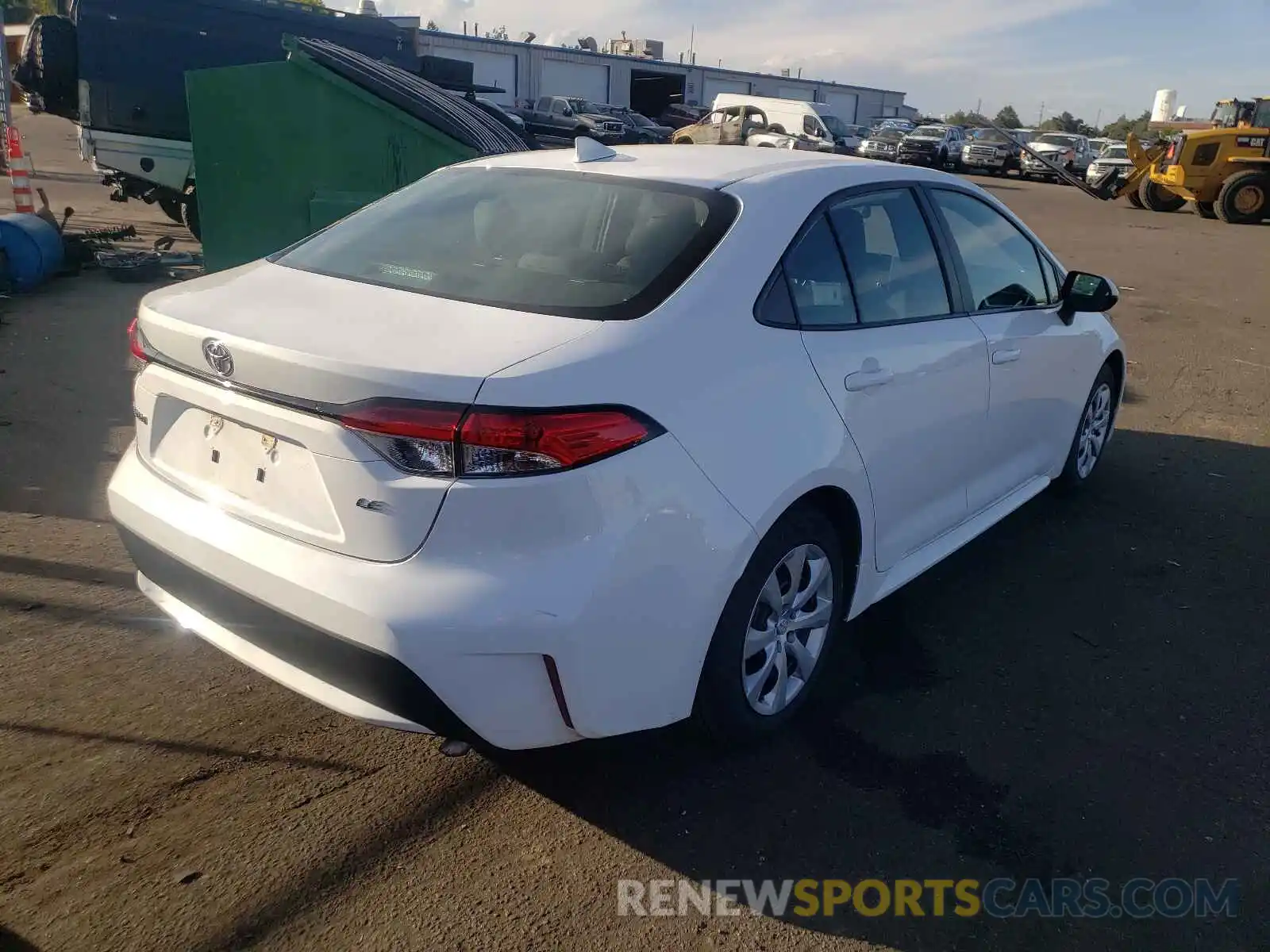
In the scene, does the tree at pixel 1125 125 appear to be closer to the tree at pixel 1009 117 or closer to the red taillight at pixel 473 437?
the tree at pixel 1009 117

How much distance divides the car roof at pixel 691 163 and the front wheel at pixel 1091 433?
208 centimetres

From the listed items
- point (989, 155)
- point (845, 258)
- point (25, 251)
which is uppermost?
point (989, 155)

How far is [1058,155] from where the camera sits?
108ft

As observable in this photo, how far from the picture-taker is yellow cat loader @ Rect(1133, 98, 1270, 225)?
20.8 m

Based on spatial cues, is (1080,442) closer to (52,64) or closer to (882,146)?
(52,64)

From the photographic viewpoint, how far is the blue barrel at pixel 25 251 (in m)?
8.58

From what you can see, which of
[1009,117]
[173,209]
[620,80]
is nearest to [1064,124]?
[1009,117]

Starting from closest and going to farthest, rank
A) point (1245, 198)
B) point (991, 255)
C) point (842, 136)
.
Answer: point (991, 255) < point (1245, 198) < point (842, 136)

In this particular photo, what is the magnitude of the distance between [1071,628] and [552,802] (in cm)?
222

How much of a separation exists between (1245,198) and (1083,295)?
20.2 m

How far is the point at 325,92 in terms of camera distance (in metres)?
Result: 7.61

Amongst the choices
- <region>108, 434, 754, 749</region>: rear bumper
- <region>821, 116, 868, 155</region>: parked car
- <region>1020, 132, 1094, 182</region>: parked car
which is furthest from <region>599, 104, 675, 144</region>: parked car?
<region>108, 434, 754, 749</region>: rear bumper

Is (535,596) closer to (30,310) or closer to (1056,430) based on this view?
(1056,430)

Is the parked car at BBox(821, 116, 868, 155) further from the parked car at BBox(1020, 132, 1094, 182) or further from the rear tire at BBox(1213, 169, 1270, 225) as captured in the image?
the rear tire at BBox(1213, 169, 1270, 225)
